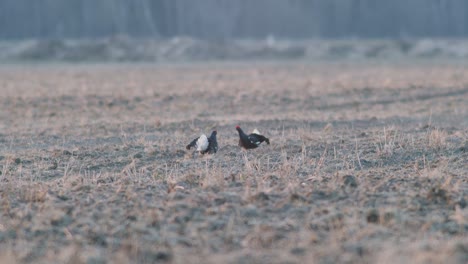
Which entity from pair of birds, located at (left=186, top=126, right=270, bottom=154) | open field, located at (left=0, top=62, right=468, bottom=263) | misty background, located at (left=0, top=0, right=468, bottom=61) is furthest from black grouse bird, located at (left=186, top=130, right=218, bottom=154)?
misty background, located at (left=0, top=0, right=468, bottom=61)

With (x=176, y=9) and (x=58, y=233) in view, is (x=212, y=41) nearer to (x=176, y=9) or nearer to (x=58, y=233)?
(x=176, y=9)

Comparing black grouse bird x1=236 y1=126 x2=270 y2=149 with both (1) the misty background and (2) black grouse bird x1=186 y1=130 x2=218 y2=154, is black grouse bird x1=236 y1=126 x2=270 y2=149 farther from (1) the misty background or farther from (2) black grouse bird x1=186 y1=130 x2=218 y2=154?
(1) the misty background

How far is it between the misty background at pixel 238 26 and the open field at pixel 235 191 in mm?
52124

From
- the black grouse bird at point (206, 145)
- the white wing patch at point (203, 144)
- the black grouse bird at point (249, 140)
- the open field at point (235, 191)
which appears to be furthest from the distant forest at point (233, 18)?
the white wing patch at point (203, 144)

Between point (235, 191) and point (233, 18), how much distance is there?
2916 inches

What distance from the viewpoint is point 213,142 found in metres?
13.0

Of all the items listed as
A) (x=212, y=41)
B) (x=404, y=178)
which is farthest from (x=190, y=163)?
(x=212, y=41)

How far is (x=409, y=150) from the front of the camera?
499 inches

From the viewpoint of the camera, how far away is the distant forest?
259 feet

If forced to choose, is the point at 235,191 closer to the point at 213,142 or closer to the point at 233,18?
the point at 213,142

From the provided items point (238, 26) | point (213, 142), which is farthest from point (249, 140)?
point (238, 26)

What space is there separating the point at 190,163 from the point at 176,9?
70866mm

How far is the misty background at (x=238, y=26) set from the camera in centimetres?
7150

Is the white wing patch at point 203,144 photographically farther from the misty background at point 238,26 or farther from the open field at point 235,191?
the misty background at point 238,26
